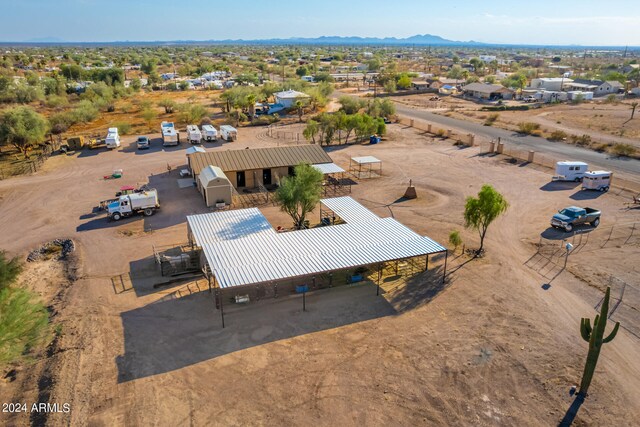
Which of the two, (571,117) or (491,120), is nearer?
(491,120)

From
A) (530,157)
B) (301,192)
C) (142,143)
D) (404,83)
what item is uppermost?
(404,83)

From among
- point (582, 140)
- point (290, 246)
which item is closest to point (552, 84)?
point (582, 140)

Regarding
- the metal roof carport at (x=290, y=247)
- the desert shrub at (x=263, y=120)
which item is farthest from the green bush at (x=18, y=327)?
the desert shrub at (x=263, y=120)

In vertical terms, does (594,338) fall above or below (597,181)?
above

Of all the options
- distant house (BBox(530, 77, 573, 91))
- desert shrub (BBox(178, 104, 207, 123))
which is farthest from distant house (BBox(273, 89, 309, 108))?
distant house (BBox(530, 77, 573, 91))

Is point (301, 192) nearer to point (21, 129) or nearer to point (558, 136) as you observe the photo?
point (21, 129)

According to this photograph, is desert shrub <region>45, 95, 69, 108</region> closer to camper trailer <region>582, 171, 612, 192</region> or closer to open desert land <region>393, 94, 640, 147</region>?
open desert land <region>393, 94, 640, 147</region>

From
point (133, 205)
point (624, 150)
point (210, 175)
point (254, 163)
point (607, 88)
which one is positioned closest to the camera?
point (133, 205)
